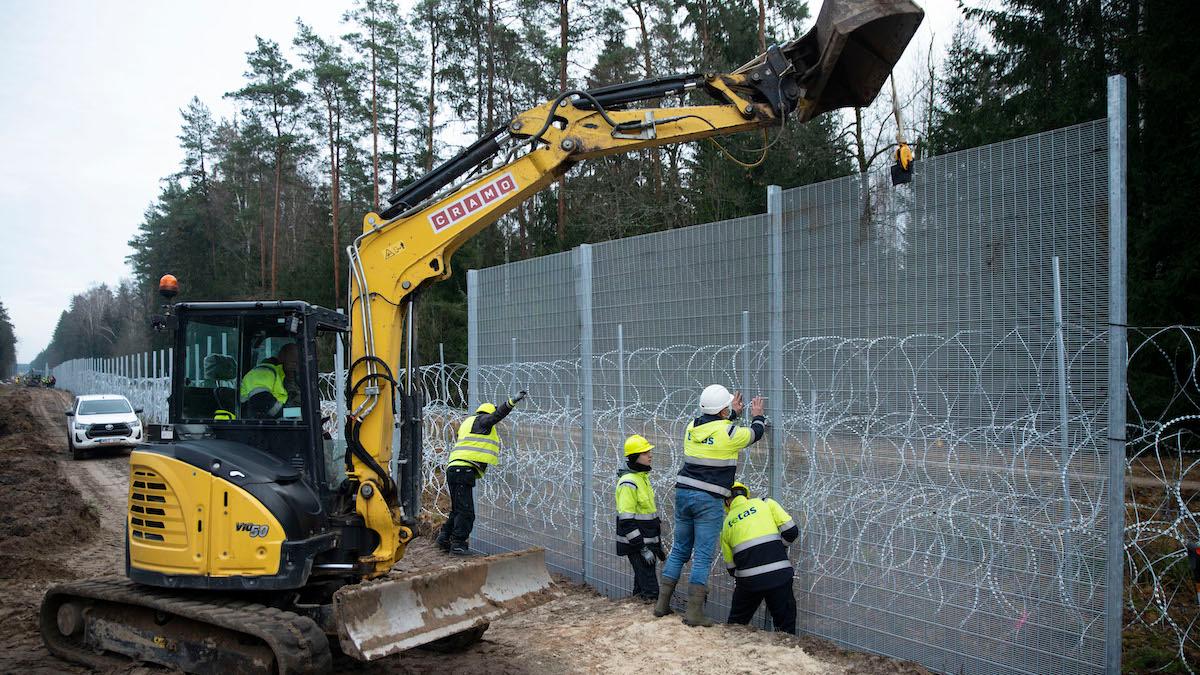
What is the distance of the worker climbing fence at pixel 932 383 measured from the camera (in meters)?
4.41

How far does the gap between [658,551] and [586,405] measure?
61.4 inches

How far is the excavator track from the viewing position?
516 centimetres

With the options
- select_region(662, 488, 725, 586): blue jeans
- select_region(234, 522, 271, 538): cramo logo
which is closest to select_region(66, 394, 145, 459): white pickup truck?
select_region(234, 522, 271, 538): cramo logo

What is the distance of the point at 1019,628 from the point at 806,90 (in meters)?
3.30

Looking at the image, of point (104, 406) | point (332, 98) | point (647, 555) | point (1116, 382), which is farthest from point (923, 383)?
point (332, 98)

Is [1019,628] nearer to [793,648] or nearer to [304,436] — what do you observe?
[793,648]

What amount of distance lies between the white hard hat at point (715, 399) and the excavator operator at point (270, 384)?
9.10 feet

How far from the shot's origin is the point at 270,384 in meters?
5.93

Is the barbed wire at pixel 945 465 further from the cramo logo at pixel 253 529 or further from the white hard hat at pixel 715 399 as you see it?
the cramo logo at pixel 253 529

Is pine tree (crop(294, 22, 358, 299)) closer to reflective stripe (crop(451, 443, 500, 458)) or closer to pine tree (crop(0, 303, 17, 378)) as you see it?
reflective stripe (crop(451, 443, 500, 458))

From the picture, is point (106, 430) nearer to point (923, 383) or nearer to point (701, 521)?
point (701, 521)

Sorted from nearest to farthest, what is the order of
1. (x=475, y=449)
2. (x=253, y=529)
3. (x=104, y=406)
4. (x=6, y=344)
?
(x=253, y=529), (x=475, y=449), (x=104, y=406), (x=6, y=344)

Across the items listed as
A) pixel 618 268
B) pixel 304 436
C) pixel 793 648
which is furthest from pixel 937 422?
pixel 304 436

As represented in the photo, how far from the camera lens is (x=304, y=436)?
587cm
